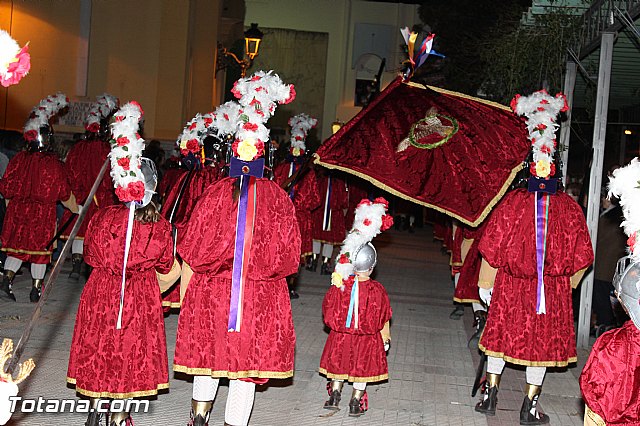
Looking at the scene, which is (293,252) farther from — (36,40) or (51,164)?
(36,40)

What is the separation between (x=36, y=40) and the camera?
56.1 feet

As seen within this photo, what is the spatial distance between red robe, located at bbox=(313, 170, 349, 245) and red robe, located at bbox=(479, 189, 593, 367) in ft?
24.7

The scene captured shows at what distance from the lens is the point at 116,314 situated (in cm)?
570

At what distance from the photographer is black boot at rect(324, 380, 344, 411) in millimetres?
7105

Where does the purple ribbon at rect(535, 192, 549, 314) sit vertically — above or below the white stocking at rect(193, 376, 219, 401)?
above

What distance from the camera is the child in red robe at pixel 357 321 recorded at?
273 inches

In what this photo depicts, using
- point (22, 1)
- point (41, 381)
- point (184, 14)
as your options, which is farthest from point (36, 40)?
point (41, 381)

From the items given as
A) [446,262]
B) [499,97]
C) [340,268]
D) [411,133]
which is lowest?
[446,262]

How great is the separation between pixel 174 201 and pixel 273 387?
2.70 m

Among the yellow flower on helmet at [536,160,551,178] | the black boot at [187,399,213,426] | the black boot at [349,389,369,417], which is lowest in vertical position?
the black boot at [349,389,369,417]

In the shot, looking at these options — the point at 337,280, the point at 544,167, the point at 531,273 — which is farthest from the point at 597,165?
the point at 337,280

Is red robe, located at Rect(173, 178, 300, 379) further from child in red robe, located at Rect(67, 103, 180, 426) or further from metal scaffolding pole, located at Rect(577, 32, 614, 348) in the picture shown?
metal scaffolding pole, located at Rect(577, 32, 614, 348)

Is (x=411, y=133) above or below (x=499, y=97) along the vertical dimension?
below

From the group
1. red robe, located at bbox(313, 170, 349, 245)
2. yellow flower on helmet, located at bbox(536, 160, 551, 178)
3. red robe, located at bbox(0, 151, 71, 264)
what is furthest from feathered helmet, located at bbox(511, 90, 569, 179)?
red robe, located at bbox(313, 170, 349, 245)
